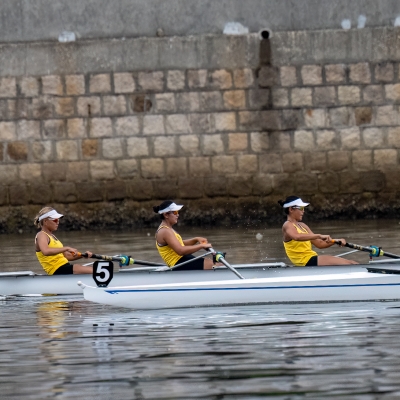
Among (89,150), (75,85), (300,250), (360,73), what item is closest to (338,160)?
(360,73)

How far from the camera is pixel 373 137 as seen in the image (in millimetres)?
20281

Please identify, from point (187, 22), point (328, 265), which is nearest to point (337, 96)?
point (187, 22)

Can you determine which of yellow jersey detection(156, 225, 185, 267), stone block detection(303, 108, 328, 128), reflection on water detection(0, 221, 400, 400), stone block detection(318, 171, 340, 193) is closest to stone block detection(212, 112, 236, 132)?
stone block detection(303, 108, 328, 128)

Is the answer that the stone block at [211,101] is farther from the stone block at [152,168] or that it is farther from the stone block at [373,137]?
the stone block at [373,137]

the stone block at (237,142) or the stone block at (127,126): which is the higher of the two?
the stone block at (127,126)

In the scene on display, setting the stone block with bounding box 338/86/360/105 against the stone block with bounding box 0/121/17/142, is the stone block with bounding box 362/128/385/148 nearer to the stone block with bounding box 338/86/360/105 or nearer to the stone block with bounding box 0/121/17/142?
the stone block with bounding box 338/86/360/105

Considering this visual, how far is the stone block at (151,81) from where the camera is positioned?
20.3 meters

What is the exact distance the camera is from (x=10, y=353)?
8961 mm

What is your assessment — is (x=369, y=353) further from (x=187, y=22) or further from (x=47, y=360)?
(x=187, y=22)

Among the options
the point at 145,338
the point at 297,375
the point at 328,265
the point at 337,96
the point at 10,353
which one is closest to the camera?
the point at 297,375

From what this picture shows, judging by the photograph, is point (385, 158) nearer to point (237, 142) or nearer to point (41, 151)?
point (237, 142)

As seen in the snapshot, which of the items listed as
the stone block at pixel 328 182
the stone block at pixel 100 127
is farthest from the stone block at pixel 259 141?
the stone block at pixel 100 127

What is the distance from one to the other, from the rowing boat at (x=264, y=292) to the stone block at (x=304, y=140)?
883 centimetres

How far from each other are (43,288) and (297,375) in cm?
534
